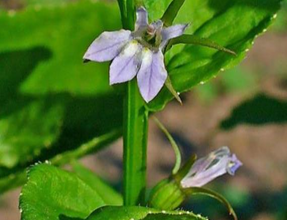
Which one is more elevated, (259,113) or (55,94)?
(55,94)

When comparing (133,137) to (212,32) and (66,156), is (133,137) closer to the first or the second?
(212,32)

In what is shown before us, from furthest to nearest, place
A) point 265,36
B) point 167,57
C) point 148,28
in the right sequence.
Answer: point 265,36, point 167,57, point 148,28

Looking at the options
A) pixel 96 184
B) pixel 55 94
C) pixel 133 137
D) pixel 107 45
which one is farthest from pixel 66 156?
pixel 107 45

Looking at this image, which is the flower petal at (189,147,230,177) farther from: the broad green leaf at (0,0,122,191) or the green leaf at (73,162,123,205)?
the green leaf at (73,162,123,205)

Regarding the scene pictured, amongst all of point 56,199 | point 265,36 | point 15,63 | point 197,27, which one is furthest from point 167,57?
point 265,36

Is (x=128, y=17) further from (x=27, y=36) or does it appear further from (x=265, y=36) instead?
(x=265, y=36)

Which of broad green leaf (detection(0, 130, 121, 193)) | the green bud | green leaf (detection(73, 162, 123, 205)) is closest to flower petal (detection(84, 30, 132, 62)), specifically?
the green bud
